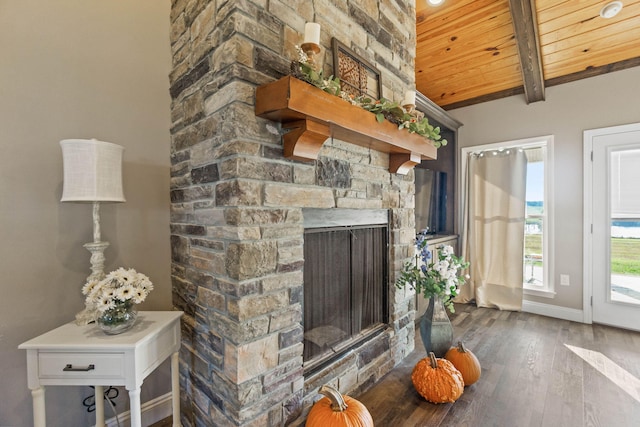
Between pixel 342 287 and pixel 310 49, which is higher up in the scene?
pixel 310 49

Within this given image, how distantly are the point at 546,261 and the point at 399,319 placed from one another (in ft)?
7.76

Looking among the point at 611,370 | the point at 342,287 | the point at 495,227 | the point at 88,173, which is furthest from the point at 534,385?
the point at 88,173

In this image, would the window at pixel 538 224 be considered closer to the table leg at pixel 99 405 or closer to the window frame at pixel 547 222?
the window frame at pixel 547 222

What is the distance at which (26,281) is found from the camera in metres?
1.41

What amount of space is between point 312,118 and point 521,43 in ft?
9.22

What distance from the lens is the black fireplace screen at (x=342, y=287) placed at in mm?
1722

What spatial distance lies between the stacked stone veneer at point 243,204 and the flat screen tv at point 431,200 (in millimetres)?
1894

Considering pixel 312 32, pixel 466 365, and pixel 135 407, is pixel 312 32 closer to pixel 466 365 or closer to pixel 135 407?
pixel 135 407

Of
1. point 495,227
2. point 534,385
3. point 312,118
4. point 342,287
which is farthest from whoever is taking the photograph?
point 495,227

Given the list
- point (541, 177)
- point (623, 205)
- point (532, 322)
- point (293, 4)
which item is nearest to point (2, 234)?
point (293, 4)

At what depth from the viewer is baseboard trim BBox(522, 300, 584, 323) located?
3244 millimetres

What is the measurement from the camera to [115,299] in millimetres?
1294

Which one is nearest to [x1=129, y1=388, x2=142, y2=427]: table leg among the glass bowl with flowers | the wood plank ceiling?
the glass bowl with flowers

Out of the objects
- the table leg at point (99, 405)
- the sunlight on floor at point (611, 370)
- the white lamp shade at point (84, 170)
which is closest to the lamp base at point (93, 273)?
the white lamp shade at point (84, 170)
